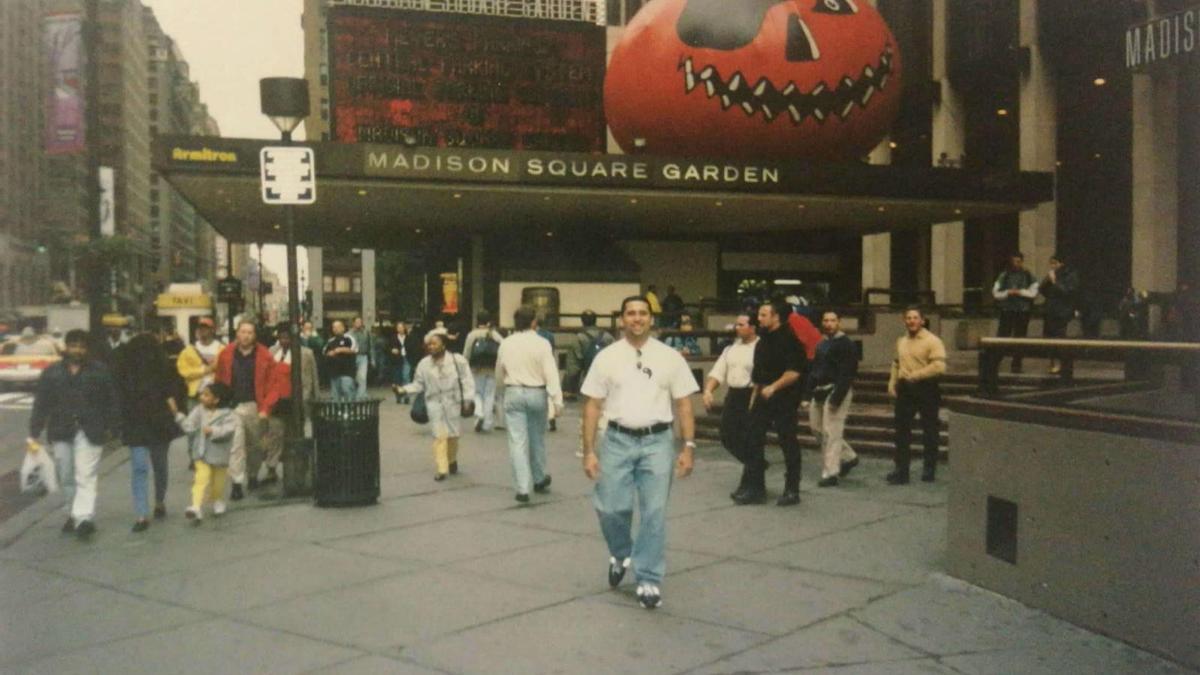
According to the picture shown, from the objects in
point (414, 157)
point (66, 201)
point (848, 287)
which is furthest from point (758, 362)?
point (66, 201)

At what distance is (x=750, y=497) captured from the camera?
10844 mm

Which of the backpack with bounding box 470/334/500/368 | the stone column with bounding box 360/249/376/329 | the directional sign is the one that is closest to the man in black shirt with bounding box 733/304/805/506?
the directional sign

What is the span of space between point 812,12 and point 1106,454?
18.5 m

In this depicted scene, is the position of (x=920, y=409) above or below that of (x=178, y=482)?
above

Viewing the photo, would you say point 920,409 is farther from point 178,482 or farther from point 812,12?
point 812,12

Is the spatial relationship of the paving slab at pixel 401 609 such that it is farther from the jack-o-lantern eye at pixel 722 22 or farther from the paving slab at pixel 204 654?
the jack-o-lantern eye at pixel 722 22

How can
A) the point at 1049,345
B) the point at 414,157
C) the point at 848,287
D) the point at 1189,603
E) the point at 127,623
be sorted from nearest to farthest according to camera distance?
1. the point at 1189,603
2. the point at 127,623
3. the point at 1049,345
4. the point at 414,157
5. the point at 848,287

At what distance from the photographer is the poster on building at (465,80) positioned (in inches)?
1246

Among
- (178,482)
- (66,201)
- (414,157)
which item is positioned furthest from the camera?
(66,201)

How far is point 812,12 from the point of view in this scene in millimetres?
23312

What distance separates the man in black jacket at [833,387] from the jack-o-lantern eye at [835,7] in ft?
42.8

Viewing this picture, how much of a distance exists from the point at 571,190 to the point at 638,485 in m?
17.7

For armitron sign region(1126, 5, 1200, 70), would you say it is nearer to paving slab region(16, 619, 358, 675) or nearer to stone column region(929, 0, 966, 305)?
paving slab region(16, 619, 358, 675)

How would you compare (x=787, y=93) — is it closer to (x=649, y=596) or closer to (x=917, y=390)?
(x=917, y=390)
